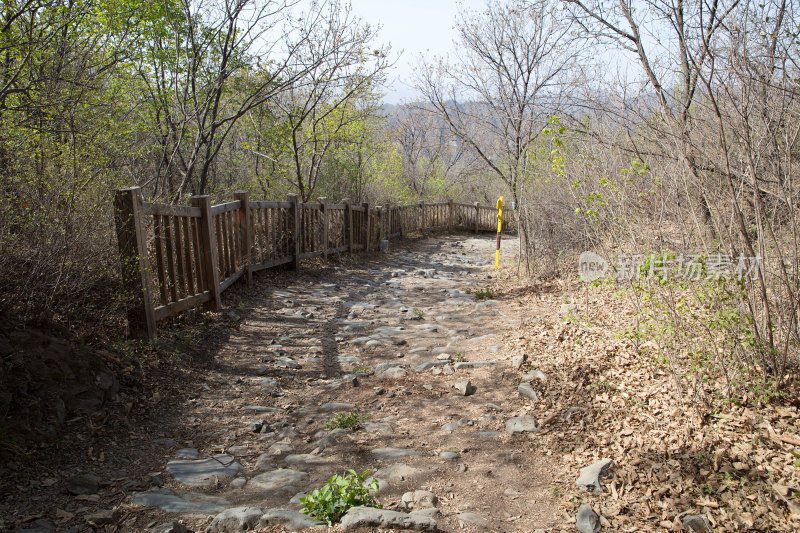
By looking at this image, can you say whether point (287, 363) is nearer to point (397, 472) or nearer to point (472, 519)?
point (397, 472)

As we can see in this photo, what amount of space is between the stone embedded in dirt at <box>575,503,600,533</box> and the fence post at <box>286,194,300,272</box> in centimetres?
804

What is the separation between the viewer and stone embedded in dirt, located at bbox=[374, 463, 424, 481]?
328cm

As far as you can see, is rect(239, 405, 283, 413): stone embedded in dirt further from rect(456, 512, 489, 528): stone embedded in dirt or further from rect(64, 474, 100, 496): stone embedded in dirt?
rect(456, 512, 489, 528): stone embedded in dirt

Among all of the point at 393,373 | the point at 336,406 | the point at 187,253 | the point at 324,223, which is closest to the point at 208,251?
the point at 187,253

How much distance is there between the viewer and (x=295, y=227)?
33.0 feet

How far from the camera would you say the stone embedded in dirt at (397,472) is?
Answer: 129 inches

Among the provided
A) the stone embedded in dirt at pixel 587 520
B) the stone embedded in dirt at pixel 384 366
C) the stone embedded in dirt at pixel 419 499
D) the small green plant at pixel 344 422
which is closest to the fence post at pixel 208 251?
the stone embedded in dirt at pixel 384 366

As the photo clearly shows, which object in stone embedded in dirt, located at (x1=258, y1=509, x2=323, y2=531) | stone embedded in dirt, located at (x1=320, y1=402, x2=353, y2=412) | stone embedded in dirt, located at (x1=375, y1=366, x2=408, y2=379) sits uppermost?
stone embedded in dirt, located at (x1=258, y1=509, x2=323, y2=531)

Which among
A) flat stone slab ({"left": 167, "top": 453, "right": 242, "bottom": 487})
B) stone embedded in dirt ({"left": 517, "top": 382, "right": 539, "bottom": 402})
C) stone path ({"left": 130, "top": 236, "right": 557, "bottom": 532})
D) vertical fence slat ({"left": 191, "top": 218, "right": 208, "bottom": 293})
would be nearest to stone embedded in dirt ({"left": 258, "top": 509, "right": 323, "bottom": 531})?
stone path ({"left": 130, "top": 236, "right": 557, "bottom": 532})

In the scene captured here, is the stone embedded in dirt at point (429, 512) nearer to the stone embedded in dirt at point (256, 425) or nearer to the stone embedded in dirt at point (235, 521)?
the stone embedded in dirt at point (235, 521)

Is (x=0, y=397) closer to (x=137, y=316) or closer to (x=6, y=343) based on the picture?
(x=6, y=343)

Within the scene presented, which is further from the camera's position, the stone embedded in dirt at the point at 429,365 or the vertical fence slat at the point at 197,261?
the vertical fence slat at the point at 197,261

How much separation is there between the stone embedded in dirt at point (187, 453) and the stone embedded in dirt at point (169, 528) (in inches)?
37.8

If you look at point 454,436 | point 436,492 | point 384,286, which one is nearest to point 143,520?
point 436,492
